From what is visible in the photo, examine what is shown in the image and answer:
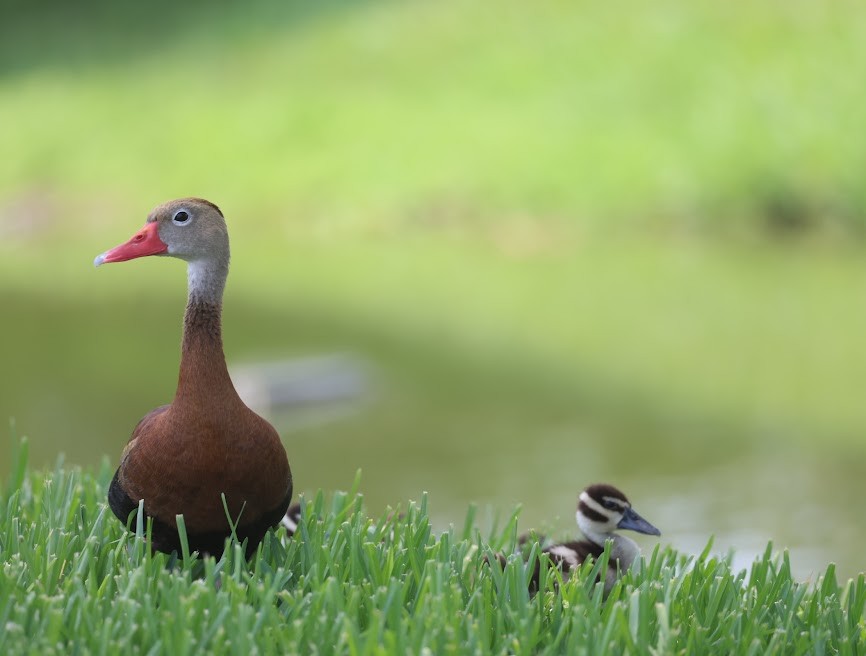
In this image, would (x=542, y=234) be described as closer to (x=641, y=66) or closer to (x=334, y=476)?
(x=641, y=66)

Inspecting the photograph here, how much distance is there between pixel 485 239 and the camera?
1087 cm

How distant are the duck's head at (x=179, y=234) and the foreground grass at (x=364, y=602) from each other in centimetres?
50

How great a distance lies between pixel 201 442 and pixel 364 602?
0.38 meters

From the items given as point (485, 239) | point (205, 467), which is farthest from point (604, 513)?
point (485, 239)

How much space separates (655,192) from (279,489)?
939 cm

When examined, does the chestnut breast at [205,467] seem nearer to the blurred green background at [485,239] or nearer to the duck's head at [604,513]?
the duck's head at [604,513]

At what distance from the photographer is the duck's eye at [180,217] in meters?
2.24

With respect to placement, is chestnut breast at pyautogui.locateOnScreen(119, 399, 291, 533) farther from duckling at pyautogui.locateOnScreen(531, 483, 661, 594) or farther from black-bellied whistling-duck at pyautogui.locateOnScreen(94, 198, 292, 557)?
duckling at pyautogui.locateOnScreen(531, 483, 661, 594)

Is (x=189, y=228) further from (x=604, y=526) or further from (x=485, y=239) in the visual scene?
(x=485, y=239)

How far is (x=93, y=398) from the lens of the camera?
7.00 m

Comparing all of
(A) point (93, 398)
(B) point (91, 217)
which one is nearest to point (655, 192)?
(B) point (91, 217)

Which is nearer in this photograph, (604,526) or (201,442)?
(201,442)

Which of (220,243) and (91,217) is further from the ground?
(91,217)

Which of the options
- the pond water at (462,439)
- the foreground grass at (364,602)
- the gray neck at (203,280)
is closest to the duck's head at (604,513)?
the foreground grass at (364,602)
